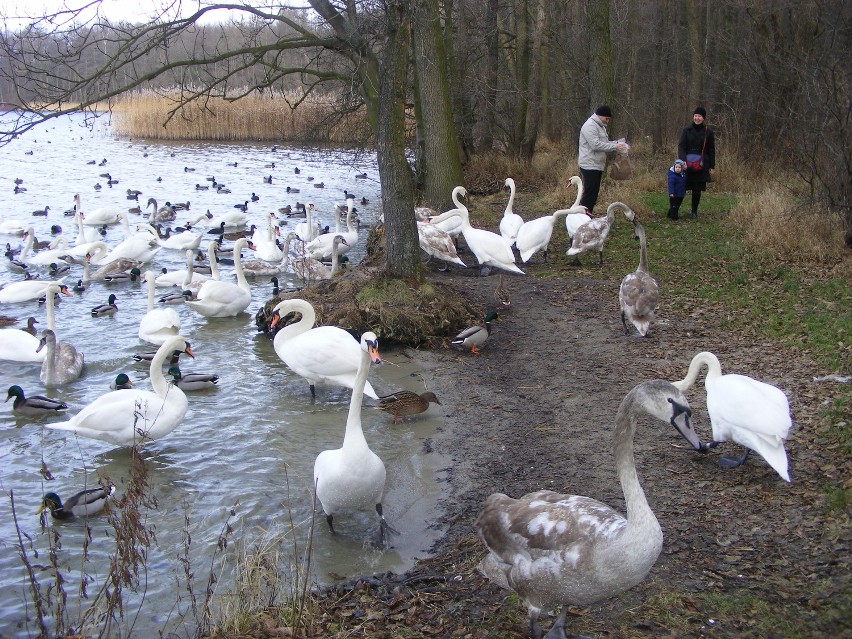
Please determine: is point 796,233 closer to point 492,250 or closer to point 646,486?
point 492,250

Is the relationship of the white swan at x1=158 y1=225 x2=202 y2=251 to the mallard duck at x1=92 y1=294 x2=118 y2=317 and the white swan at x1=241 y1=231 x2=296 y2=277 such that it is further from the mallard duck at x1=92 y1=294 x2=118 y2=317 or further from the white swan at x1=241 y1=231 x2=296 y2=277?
the mallard duck at x1=92 y1=294 x2=118 y2=317

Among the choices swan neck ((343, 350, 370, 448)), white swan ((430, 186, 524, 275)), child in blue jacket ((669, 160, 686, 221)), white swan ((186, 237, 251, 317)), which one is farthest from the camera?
child in blue jacket ((669, 160, 686, 221))

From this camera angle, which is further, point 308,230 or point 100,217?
point 100,217

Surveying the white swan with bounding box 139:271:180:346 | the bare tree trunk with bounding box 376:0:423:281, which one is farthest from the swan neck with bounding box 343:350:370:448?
the white swan with bounding box 139:271:180:346

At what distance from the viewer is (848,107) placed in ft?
38.9

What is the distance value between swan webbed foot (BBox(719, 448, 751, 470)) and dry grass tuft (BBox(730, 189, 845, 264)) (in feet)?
22.9

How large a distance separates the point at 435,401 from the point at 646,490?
8.73 feet

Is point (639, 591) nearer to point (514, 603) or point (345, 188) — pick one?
point (514, 603)

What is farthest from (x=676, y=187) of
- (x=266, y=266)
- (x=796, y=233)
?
(x=266, y=266)

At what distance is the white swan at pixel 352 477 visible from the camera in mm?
5723

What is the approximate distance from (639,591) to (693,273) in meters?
8.38

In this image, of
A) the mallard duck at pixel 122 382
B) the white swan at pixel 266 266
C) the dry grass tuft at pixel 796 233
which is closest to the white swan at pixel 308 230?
the white swan at pixel 266 266

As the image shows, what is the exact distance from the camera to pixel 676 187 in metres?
15.9

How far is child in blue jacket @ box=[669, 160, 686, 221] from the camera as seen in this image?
15.7 m
